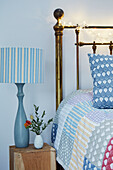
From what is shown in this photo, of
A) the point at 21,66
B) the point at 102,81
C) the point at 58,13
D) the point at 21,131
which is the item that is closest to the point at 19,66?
the point at 21,66

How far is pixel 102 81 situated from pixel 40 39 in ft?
2.70

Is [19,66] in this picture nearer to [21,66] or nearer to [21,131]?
[21,66]

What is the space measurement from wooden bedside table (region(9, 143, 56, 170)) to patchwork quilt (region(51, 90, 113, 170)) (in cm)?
7

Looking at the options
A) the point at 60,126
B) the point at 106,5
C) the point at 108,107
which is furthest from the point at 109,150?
the point at 106,5

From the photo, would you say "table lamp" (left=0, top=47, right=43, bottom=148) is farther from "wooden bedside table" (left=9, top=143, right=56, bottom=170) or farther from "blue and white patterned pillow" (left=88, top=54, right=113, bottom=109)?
"blue and white patterned pillow" (left=88, top=54, right=113, bottom=109)

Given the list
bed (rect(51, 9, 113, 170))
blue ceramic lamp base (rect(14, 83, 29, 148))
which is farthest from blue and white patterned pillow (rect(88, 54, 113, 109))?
blue ceramic lamp base (rect(14, 83, 29, 148))

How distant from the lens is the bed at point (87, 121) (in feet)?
4.38

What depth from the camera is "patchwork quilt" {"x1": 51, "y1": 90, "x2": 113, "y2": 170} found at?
1295 millimetres

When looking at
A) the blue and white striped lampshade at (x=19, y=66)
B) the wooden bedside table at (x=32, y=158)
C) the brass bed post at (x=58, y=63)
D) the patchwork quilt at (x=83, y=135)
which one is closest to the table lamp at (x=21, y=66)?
the blue and white striped lampshade at (x=19, y=66)

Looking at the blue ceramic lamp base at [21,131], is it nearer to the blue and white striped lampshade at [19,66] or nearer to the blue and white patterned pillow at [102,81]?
the blue and white striped lampshade at [19,66]

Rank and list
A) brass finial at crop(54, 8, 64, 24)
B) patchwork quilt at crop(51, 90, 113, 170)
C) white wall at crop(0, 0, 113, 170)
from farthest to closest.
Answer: white wall at crop(0, 0, 113, 170) → brass finial at crop(54, 8, 64, 24) → patchwork quilt at crop(51, 90, 113, 170)

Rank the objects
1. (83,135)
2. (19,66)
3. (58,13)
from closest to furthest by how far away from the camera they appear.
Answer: (83,135), (19,66), (58,13)

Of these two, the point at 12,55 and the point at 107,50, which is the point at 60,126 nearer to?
the point at 12,55

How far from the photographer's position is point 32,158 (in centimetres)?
193
